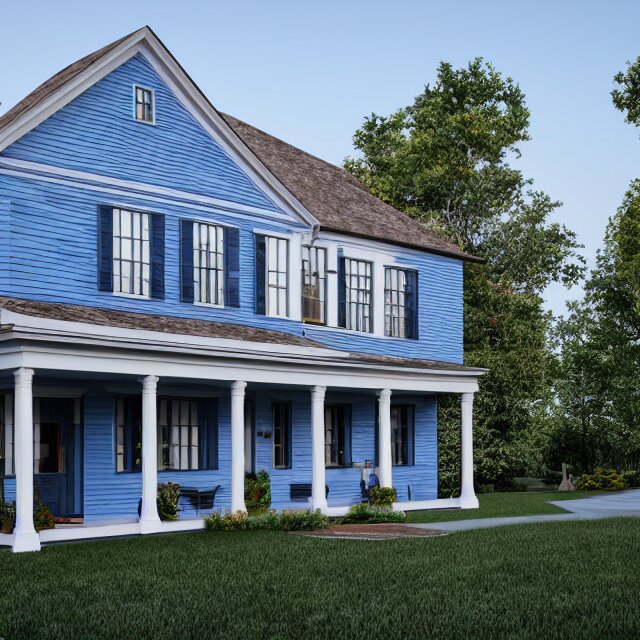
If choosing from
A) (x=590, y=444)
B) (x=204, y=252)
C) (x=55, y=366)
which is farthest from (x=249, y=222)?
(x=590, y=444)

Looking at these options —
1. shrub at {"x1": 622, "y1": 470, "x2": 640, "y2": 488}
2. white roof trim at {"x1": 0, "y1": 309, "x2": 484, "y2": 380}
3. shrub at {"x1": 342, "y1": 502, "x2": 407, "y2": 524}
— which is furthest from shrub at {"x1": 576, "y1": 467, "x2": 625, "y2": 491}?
shrub at {"x1": 342, "y1": 502, "x2": 407, "y2": 524}

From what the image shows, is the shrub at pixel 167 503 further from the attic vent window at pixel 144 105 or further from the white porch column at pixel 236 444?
the attic vent window at pixel 144 105

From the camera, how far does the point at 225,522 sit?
73.7 ft

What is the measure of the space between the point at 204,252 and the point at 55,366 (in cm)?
659

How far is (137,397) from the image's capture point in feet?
80.0

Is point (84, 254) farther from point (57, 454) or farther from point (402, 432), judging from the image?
point (402, 432)

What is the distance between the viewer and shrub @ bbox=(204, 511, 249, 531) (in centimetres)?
2245

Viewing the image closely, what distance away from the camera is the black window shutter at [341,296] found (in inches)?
1133

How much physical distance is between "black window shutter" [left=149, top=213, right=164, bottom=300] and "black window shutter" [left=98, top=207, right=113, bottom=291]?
1.09 metres

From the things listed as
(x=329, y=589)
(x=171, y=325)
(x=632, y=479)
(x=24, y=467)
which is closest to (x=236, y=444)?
(x=171, y=325)

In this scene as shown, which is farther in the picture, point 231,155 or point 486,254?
point 486,254

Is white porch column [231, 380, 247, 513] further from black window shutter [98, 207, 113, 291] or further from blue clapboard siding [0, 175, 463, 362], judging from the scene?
black window shutter [98, 207, 113, 291]

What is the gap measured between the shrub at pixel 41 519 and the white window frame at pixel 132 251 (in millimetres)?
4874

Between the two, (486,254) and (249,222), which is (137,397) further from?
(486,254)
